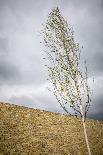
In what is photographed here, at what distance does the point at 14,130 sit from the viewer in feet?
64.2

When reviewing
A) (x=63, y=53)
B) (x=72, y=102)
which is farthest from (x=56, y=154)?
(x=63, y=53)

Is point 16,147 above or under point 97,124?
under

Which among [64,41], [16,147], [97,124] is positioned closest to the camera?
[64,41]

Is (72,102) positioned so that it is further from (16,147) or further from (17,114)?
(17,114)

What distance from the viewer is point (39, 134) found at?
20859mm

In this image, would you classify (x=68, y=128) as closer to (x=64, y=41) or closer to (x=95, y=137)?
(x=95, y=137)

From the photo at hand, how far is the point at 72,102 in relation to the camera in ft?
51.3

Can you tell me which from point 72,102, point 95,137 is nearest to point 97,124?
point 95,137

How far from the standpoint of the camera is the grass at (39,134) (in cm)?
1872

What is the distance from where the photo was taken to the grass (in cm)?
1872

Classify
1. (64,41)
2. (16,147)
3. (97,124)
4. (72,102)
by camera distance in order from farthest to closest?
(97,124)
(16,147)
(64,41)
(72,102)

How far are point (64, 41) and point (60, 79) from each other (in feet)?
8.08

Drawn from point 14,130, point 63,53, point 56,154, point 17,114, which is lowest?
point 56,154

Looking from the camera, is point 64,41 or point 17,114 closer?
point 64,41
